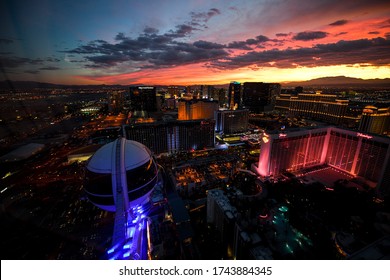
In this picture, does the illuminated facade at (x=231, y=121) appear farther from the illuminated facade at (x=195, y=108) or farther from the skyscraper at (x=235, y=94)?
the skyscraper at (x=235, y=94)

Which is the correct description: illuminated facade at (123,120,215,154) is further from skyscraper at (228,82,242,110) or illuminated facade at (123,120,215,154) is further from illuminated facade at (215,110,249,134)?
skyscraper at (228,82,242,110)

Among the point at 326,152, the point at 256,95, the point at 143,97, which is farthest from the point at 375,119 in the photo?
the point at 143,97

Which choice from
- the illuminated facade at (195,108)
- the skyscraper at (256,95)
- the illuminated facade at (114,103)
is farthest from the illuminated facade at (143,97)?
the skyscraper at (256,95)

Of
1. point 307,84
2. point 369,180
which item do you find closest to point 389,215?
point 369,180

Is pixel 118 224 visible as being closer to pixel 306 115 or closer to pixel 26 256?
pixel 26 256

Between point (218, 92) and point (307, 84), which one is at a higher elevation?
point (307, 84)
